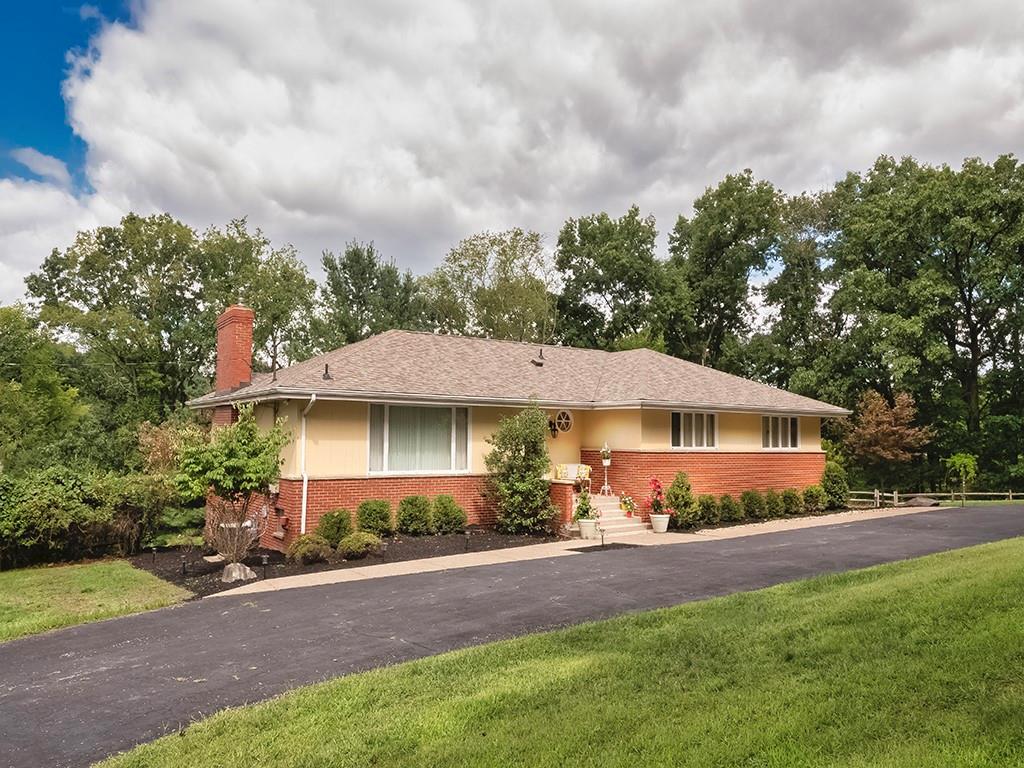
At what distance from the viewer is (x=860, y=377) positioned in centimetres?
3338

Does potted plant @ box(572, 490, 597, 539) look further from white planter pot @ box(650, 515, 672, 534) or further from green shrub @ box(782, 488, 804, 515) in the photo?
green shrub @ box(782, 488, 804, 515)

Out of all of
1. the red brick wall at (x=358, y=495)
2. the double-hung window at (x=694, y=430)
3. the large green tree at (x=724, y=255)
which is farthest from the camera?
the large green tree at (x=724, y=255)

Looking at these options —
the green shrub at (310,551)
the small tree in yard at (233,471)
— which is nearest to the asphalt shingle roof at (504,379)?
the small tree in yard at (233,471)

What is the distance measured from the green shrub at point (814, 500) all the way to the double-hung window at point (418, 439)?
11.1 m

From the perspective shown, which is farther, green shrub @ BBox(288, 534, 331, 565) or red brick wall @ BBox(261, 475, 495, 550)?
red brick wall @ BBox(261, 475, 495, 550)

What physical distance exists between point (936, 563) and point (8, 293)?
144 ft

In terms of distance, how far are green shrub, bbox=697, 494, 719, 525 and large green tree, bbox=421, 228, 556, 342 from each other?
88.9ft

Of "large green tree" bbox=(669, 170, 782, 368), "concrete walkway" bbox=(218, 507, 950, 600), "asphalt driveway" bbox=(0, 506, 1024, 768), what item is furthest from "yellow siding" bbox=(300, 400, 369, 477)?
"large green tree" bbox=(669, 170, 782, 368)

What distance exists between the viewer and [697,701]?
482 cm

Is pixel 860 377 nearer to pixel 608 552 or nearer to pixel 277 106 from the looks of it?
pixel 608 552

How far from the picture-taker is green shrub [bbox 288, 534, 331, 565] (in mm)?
12801

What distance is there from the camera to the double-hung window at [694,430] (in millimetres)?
19266

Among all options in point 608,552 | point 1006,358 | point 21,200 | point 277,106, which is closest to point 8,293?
point 21,200

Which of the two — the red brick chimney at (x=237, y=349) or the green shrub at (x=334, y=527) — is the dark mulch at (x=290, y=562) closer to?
the green shrub at (x=334, y=527)
